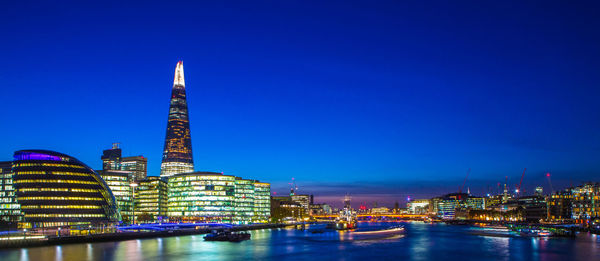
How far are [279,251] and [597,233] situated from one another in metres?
107

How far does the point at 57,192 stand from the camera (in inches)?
5891

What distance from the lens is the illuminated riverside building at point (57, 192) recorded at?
145750 millimetres

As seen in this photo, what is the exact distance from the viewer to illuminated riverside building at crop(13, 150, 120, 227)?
145750 millimetres

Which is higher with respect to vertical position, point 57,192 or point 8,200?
point 57,192

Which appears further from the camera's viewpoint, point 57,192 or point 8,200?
point 57,192

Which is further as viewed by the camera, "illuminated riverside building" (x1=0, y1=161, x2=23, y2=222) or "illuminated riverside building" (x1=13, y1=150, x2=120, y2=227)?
"illuminated riverside building" (x1=13, y1=150, x2=120, y2=227)

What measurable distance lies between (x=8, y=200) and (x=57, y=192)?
1468 centimetres

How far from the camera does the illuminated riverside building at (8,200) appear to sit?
14375cm

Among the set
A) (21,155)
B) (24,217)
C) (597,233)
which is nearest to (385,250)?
(597,233)

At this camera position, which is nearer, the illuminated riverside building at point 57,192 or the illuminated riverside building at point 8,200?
the illuminated riverside building at point 8,200

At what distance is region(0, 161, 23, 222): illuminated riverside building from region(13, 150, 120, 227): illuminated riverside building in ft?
8.22

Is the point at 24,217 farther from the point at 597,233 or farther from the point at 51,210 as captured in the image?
the point at 597,233

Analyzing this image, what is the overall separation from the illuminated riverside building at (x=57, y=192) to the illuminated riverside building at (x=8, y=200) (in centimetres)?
251

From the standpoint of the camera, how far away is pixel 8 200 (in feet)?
489
